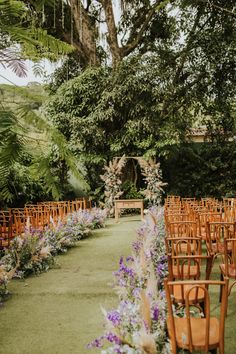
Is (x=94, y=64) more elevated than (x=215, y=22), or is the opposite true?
(x=215, y=22)

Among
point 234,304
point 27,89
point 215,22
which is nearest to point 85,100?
point 215,22

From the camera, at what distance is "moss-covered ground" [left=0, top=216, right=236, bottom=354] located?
121 inches

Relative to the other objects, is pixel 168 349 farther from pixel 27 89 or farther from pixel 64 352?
pixel 27 89

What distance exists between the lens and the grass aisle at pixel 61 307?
3111 mm

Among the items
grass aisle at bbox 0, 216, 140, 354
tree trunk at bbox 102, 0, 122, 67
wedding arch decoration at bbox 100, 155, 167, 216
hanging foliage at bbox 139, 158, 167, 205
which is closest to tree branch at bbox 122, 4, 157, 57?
tree trunk at bbox 102, 0, 122, 67

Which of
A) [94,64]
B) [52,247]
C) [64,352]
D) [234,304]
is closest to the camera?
[64,352]

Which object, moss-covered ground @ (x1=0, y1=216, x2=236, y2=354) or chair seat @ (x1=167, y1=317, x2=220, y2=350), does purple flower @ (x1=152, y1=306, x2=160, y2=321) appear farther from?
moss-covered ground @ (x1=0, y1=216, x2=236, y2=354)

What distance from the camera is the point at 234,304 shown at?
12.5 ft

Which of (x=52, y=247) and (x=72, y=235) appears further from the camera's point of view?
(x=72, y=235)

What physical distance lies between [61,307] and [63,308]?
0.05m

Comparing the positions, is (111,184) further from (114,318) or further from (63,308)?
(114,318)

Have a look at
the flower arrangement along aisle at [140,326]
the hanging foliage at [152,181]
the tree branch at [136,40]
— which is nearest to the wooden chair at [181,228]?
the flower arrangement along aisle at [140,326]

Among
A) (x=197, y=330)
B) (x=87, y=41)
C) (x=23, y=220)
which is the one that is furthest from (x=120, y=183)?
(x=197, y=330)

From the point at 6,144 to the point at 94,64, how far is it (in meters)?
14.2
